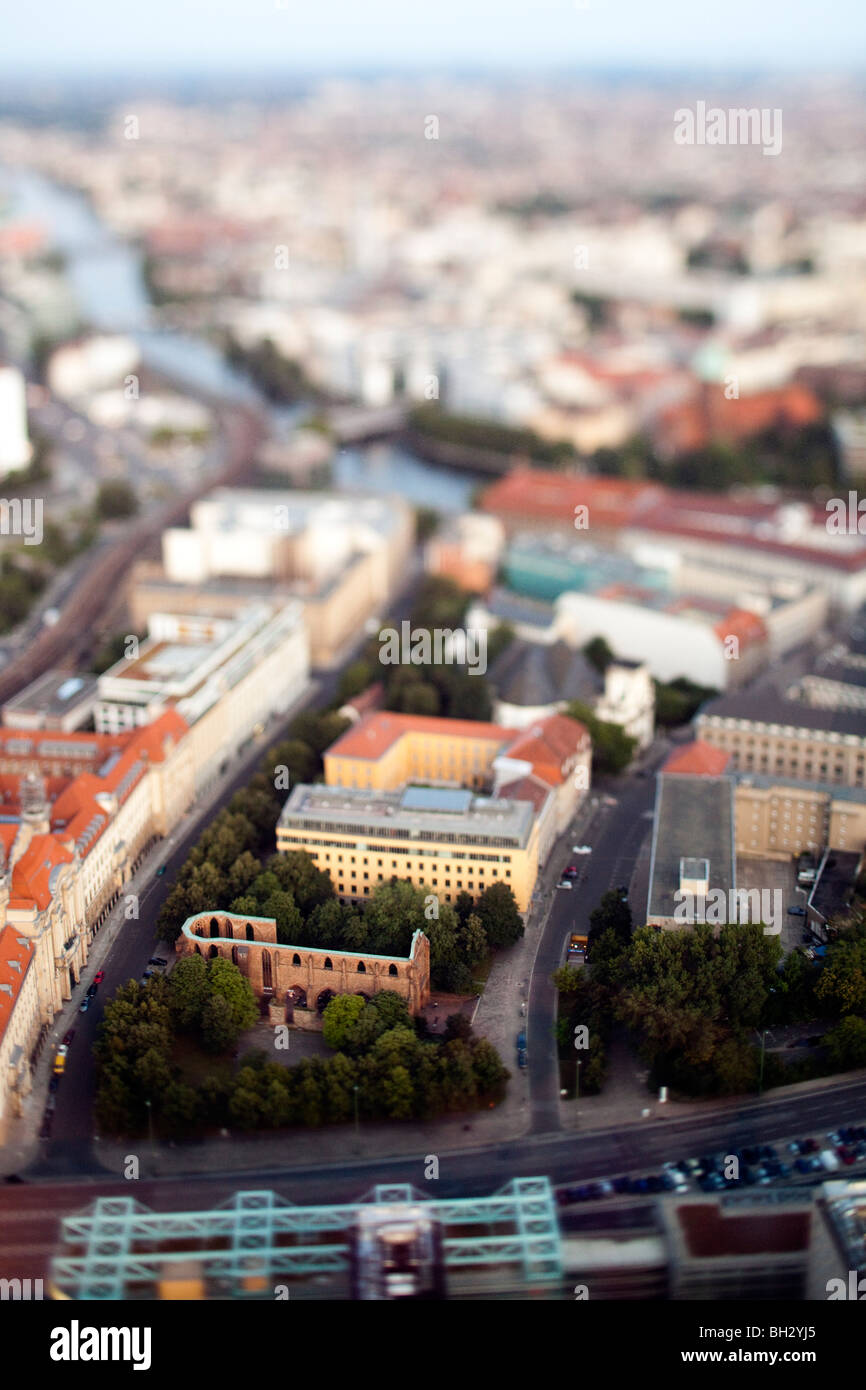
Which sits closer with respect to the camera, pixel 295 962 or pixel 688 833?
pixel 295 962

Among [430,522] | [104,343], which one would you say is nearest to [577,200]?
[104,343]

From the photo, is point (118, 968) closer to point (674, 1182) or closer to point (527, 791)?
point (527, 791)

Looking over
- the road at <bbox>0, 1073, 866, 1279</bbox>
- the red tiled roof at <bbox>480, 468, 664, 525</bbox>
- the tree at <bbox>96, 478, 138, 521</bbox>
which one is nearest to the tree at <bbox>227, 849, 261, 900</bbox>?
the road at <bbox>0, 1073, 866, 1279</bbox>

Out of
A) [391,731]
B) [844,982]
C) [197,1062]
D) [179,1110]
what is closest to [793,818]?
[844,982]

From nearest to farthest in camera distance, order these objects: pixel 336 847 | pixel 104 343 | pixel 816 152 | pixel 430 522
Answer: pixel 336 847 < pixel 430 522 < pixel 104 343 < pixel 816 152

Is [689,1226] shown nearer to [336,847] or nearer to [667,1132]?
[667,1132]
